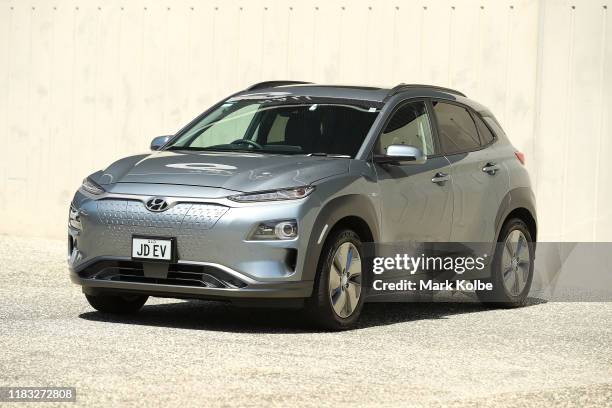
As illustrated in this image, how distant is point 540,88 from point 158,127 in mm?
4410

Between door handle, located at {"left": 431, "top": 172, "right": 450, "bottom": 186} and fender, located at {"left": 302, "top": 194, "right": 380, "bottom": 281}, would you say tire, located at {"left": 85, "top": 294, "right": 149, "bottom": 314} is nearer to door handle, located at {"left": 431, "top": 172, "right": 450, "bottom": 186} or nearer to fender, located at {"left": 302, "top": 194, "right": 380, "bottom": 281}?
fender, located at {"left": 302, "top": 194, "right": 380, "bottom": 281}

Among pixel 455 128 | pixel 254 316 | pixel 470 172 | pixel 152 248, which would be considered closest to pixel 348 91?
pixel 455 128

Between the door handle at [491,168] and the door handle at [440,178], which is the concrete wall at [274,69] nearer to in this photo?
the door handle at [491,168]

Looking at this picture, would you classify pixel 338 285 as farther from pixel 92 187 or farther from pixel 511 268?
pixel 511 268

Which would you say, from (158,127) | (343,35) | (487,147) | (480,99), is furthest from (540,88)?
(158,127)

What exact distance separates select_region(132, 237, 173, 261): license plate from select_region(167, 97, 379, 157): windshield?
124cm

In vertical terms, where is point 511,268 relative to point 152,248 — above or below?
below

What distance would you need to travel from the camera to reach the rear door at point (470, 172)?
10336 millimetres

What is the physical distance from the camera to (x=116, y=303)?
9.59 meters

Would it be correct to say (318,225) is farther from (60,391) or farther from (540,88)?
(540,88)

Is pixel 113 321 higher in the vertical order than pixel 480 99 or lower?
lower

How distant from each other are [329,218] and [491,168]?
2402 millimetres

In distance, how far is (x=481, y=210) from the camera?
1060 centimetres

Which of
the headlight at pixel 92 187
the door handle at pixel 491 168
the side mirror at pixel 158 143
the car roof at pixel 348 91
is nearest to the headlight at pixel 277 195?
the headlight at pixel 92 187
